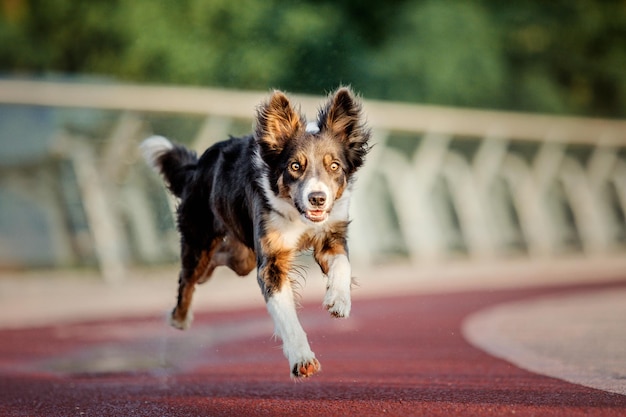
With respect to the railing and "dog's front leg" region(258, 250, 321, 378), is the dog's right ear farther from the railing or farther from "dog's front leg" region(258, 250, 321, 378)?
the railing

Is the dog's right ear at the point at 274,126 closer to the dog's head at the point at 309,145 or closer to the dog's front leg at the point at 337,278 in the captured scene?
the dog's head at the point at 309,145

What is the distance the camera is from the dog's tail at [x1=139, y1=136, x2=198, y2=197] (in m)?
9.91

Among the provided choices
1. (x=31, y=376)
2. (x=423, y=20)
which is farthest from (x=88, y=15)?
(x=31, y=376)

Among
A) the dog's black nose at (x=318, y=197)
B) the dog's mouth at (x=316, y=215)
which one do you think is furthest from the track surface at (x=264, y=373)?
the dog's black nose at (x=318, y=197)

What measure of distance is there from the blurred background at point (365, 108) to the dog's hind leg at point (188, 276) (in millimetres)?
8383

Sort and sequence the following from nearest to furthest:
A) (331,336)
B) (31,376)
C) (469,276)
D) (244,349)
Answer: (31,376) → (244,349) → (331,336) → (469,276)

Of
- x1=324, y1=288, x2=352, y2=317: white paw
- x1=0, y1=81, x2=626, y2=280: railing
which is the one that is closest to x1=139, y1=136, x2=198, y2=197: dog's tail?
x1=324, y1=288, x2=352, y2=317: white paw

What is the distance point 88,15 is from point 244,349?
1725 cm

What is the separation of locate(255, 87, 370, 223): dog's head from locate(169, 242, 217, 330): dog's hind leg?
1.47m

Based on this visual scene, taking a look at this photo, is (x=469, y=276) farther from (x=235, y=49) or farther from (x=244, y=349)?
(x=244, y=349)

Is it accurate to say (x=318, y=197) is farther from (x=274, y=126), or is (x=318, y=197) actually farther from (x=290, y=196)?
(x=274, y=126)

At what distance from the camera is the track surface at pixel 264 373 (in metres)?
7.73

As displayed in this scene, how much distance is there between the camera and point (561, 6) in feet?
114

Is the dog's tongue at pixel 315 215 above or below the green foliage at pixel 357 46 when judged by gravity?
below
